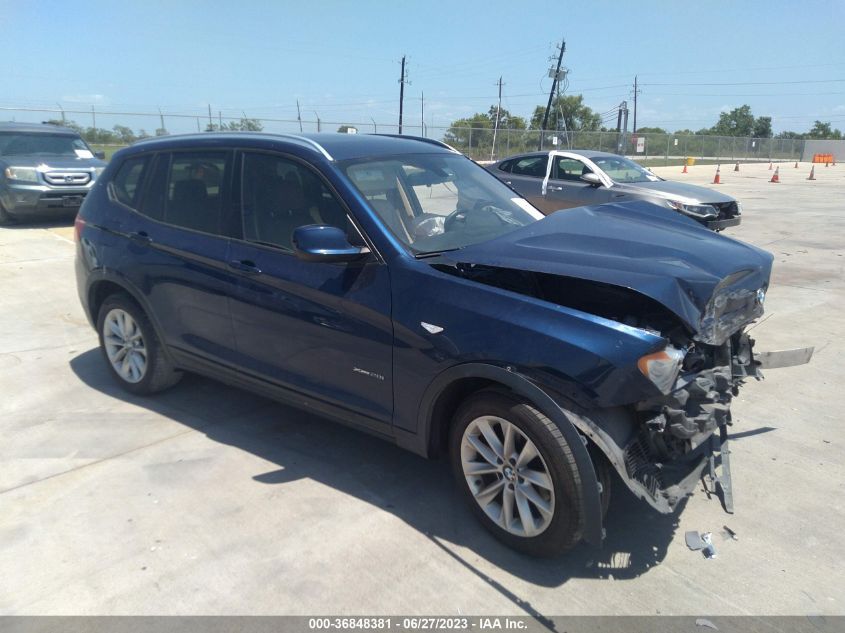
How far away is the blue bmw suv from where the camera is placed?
279cm

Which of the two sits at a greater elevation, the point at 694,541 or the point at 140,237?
the point at 140,237

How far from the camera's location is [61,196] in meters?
11.7

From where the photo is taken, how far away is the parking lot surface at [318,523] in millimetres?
2848

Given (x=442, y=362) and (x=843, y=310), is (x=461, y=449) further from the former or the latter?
(x=843, y=310)

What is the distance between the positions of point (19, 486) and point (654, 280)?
3565mm

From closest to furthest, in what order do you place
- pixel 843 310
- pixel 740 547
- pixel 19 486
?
pixel 740 547, pixel 19 486, pixel 843 310

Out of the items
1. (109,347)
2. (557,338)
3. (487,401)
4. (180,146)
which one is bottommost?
(109,347)

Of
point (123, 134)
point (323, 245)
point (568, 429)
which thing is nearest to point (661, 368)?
point (568, 429)

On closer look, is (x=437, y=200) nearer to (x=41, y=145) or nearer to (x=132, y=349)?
(x=132, y=349)

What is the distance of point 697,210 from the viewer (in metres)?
10.4

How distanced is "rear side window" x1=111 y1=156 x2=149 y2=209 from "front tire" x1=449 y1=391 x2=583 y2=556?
2917 mm

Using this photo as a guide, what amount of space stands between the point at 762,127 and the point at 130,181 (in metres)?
100

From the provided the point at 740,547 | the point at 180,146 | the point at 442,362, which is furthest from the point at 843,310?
the point at 180,146

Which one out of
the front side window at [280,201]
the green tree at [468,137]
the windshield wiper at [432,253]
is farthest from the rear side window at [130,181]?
the green tree at [468,137]
